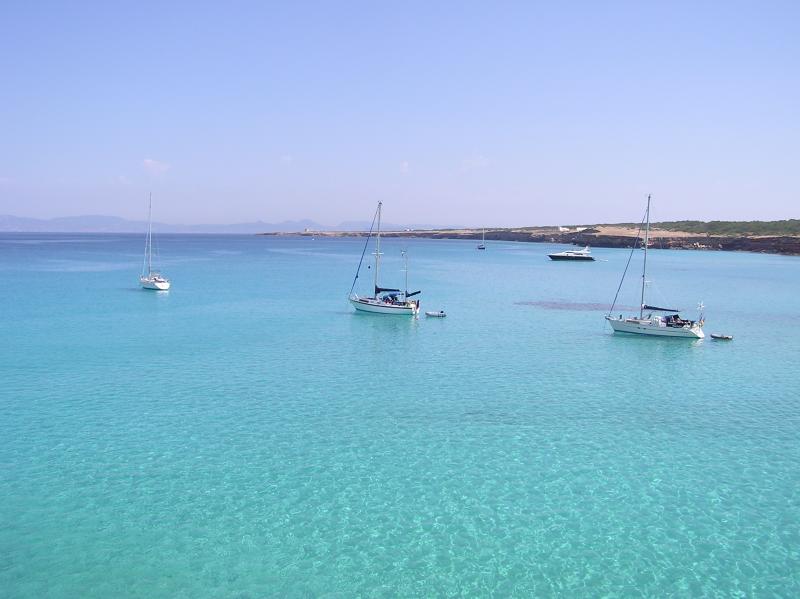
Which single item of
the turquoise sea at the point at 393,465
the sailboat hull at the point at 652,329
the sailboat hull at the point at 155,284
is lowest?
the turquoise sea at the point at 393,465

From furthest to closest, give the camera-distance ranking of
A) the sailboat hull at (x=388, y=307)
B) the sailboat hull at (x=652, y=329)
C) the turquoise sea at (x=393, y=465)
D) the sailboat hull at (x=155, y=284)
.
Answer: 1. the sailboat hull at (x=155, y=284)
2. the sailboat hull at (x=388, y=307)
3. the sailboat hull at (x=652, y=329)
4. the turquoise sea at (x=393, y=465)

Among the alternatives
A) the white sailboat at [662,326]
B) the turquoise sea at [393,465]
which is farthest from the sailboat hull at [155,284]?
the white sailboat at [662,326]

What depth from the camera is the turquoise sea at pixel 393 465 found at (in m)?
17.1

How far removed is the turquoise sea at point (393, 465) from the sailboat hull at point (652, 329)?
5.42 ft

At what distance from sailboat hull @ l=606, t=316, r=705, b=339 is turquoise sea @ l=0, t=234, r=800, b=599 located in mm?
1653

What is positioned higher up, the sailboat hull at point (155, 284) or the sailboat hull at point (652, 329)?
the sailboat hull at point (652, 329)

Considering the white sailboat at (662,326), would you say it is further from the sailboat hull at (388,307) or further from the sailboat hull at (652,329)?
the sailboat hull at (388,307)

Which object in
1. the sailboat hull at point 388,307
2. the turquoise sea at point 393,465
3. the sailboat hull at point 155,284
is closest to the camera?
the turquoise sea at point 393,465

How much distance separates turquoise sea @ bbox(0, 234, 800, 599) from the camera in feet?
56.1

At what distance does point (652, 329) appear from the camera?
180ft

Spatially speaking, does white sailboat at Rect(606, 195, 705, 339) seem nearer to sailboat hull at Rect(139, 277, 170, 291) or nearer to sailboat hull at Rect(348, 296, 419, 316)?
sailboat hull at Rect(348, 296, 419, 316)

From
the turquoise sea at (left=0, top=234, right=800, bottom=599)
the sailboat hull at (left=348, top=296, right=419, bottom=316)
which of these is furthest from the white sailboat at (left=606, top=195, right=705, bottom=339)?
the sailboat hull at (left=348, top=296, right=419, bottom=316)

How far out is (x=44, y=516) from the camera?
19.5 m

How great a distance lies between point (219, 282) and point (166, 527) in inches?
3264
